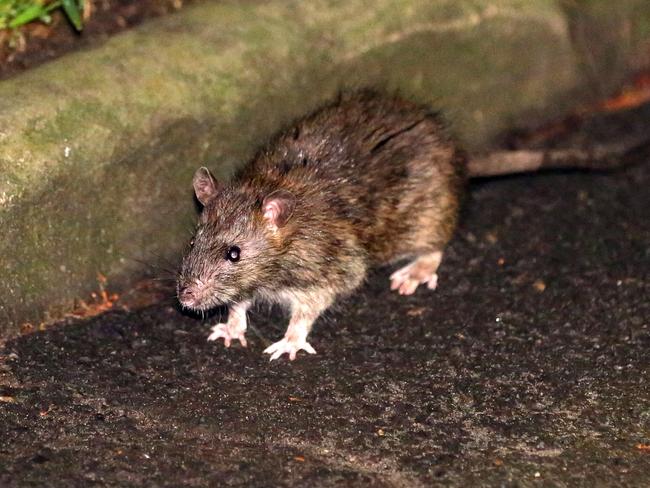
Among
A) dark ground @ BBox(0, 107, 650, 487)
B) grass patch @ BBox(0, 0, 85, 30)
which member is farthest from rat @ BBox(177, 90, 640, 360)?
grass patch @ BBox(0, 0, 85, 30)

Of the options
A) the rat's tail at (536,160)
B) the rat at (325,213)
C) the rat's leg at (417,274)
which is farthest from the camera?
the rat's tail at (536,160)

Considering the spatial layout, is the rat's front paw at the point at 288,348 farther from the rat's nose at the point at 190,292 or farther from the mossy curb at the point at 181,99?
the mossy curb at the point at 181,99

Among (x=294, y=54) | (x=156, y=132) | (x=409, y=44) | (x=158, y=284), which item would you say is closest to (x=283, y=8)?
(x=294, y=54)

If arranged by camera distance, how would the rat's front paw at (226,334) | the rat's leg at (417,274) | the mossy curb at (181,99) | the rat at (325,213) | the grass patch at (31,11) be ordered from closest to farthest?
1. the mossy curb at (181,99)
2. the rat at (325,213)
3. the rat's front paw at (226,334)
4. the grass patch at (31,11)
5. the rat's leg at (417,274)

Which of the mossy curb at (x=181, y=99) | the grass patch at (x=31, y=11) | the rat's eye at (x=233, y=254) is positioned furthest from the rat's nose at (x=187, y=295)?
the grass patch at (x=31, y=11)

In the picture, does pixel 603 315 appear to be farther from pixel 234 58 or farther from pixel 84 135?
pixel 84 135
